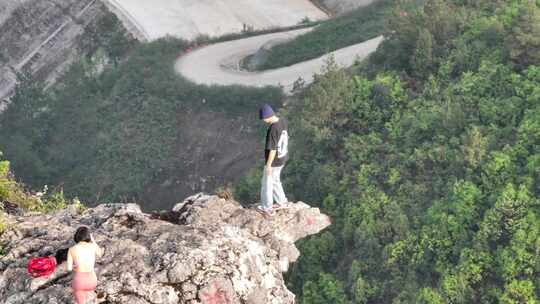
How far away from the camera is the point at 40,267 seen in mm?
10812

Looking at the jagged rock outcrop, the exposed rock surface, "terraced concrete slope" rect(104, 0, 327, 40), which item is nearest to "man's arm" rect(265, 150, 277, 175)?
the jagged rock outcrop

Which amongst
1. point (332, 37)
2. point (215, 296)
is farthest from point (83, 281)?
point (332, 37)

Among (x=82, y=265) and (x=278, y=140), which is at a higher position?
(x=82, y=265)

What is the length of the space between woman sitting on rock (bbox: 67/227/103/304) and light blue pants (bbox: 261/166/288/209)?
465 cm

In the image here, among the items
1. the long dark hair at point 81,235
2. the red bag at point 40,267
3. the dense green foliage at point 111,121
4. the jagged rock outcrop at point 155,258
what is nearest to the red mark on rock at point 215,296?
the jagged rock outcrop at point 155,258

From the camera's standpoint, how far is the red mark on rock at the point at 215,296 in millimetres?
11219

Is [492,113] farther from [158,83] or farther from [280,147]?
[158,83]

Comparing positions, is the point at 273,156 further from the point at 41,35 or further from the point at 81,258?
the point at 41,35

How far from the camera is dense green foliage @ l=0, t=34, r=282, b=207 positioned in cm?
3903

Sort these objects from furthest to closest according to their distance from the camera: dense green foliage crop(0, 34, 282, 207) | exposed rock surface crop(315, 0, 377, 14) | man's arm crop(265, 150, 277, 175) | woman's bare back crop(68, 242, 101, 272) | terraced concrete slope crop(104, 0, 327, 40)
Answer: exposed rock surface crop(315, 0, 377, 14) → terraced concrete slope crop(104, 0, 327, 40) → dense green foliage crop(0, 34, 282, 207) → man's arm crop(265, 150, 277, 175) → woman's bare back crop(68, 242, 101, 272)

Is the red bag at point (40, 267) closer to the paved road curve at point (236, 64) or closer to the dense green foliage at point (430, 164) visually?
the dense green foliage at point (430, 164)

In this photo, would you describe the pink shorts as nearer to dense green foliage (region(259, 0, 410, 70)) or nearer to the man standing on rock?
the man standing on rock

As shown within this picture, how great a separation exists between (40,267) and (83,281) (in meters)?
0.89

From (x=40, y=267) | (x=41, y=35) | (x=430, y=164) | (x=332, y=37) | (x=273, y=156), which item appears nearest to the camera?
(x=40, y=267)
